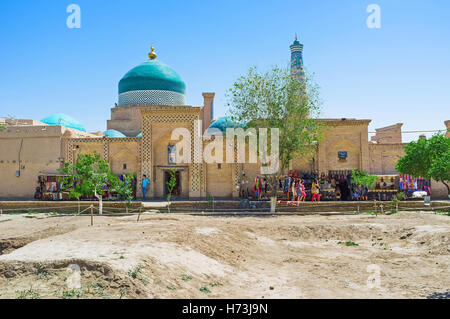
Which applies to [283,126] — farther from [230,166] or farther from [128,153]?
[128,153]

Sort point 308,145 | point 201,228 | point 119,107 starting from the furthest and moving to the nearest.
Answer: point 119,107 → point 308,145 → point 201,228

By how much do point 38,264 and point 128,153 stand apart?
16.9m

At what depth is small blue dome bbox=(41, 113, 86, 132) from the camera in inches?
1175

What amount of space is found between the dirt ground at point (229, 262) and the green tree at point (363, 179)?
6379 mm

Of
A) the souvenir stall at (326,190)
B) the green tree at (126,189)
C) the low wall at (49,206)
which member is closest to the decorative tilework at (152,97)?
the green tree at (126,189)

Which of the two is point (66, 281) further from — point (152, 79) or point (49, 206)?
point (152, 79)

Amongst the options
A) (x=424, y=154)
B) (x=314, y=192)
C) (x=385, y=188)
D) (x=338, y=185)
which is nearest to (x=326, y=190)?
(x=338, y=185)

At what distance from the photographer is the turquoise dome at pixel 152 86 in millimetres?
30438

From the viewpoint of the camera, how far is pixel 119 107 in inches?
1232

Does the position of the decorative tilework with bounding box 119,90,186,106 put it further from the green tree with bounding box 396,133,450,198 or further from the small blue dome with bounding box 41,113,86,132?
the green tree with bounding box 396,133,450,198

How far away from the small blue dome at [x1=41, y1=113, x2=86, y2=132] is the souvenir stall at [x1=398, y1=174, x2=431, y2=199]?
996 inches

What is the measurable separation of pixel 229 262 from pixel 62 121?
2658 cm

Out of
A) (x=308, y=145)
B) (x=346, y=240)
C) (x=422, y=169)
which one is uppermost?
(x=308, y=145)
